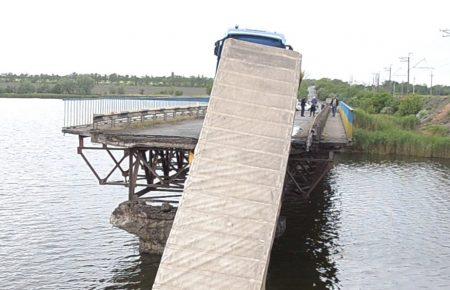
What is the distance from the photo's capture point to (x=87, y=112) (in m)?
25.5

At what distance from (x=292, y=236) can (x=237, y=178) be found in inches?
492

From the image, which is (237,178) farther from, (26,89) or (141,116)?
(26,89)

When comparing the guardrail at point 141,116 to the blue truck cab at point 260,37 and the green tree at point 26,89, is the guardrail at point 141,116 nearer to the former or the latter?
the blue truck cab at point 260,37

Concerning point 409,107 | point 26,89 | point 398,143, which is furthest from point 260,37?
point 26,89

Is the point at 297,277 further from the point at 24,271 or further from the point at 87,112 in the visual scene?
the point at 87,112

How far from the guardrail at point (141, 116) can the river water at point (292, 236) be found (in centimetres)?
497

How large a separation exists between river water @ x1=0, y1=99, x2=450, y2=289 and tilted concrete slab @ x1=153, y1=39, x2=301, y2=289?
6.42m

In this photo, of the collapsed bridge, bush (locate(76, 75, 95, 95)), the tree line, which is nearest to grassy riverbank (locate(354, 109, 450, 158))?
the collapsed bridge

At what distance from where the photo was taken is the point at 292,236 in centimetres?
2523

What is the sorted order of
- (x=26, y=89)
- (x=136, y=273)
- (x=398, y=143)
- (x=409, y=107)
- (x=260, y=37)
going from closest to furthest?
(x=136, y=273)
(x=260, y=37)
(x=398, y=143)
(x=409, y=107)
(x=26, y=89)

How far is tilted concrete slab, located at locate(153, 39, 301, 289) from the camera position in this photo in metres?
11.8

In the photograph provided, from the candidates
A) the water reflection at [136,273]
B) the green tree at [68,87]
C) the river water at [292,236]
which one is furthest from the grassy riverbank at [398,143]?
the green tree at [68,87]

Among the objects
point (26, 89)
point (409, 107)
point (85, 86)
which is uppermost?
point (85, 86)

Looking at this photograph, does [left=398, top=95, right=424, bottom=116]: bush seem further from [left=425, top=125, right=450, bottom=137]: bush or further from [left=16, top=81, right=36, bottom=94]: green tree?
[left=16, top=81, right=36, bottom=94]: green tree
